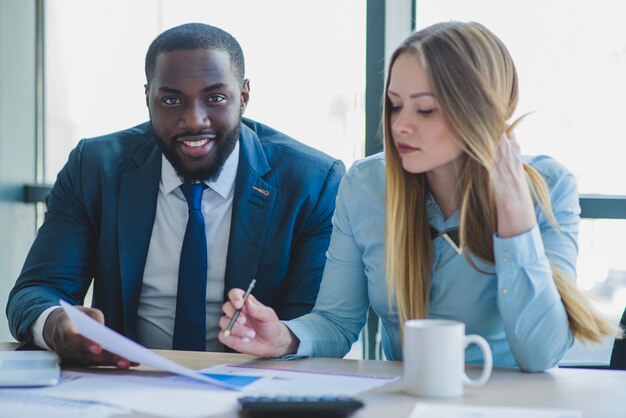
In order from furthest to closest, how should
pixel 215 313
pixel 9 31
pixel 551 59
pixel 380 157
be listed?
1. pixel 9 31
2. pixel 551 59
3. pixel 215 313
4. pixel 380 157

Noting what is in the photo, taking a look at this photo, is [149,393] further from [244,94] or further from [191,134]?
[244,94]

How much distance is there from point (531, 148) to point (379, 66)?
2.07 ft

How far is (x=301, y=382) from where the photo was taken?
4.74ft

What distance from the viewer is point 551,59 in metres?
2.92

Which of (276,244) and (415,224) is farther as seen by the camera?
(276,244)

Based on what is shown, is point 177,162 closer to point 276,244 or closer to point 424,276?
point 276,244

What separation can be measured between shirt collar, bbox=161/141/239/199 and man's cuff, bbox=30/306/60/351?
0.53 m

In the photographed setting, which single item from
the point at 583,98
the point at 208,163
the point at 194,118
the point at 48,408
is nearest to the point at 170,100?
the point at 194,118

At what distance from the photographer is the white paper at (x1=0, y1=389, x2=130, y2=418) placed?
125cm

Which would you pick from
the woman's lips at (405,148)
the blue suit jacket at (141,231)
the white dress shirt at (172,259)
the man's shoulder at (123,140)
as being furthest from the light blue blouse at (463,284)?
the man's shoulder at (123,140)

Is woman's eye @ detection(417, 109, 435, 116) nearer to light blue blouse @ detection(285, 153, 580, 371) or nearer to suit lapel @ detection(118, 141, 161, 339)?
light blue blouse @ detection(285, 153, 580, 371)

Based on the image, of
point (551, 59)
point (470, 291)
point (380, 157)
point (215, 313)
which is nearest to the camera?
point (470, 291)

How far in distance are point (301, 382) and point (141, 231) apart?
3.00 feet

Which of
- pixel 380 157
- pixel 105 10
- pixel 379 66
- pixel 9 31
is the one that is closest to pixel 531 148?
pixel 379 66
